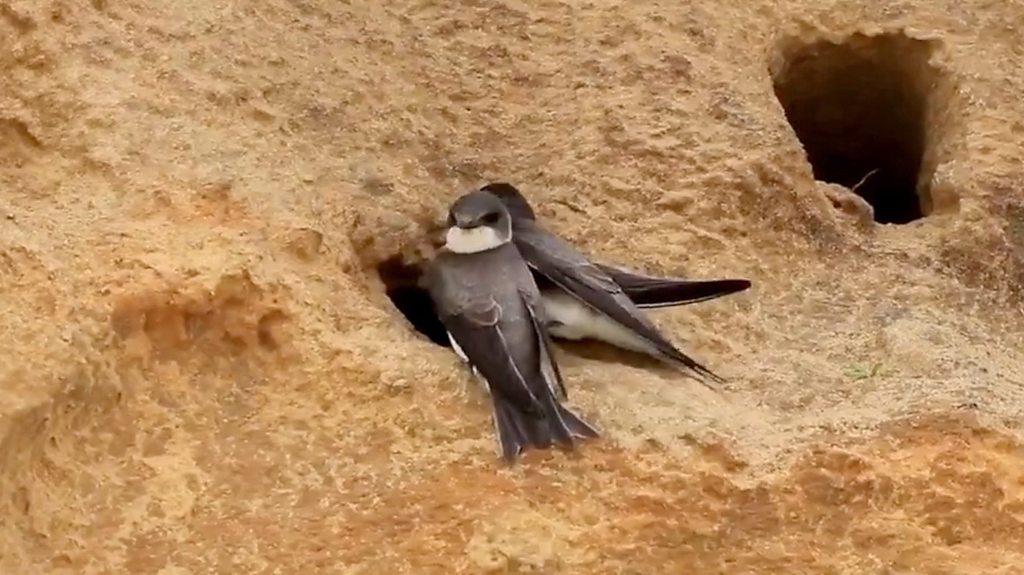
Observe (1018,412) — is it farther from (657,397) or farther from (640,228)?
(640,228)

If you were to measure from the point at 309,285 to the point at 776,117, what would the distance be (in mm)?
1121

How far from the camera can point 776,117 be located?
280cm

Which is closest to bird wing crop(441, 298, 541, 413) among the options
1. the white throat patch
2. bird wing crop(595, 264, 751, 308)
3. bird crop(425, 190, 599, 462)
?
bird crop(425, 190, 599, 462)

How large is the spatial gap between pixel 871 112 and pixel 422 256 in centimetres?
132

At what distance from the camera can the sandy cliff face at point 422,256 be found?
1834 millimetres

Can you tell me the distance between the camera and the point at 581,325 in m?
2.32

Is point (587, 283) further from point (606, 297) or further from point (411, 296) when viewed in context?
point (411, 296)

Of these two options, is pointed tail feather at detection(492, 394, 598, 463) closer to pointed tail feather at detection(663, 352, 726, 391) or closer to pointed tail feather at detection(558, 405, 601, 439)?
pointed tail feather at detection(558, 405, 601, 439)

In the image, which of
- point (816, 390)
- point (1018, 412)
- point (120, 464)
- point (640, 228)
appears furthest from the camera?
point (640, 228)

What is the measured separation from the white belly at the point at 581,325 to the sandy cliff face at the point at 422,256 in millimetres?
30

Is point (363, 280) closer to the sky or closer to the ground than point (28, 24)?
closer to the ground

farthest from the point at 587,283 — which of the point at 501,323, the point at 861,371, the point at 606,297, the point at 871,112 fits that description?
the point at 871,112

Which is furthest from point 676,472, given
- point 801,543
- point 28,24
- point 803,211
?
point 28,24

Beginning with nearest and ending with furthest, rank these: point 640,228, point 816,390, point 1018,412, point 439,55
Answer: point 1018,412, point 816,390, point 640,228, point 439,55
